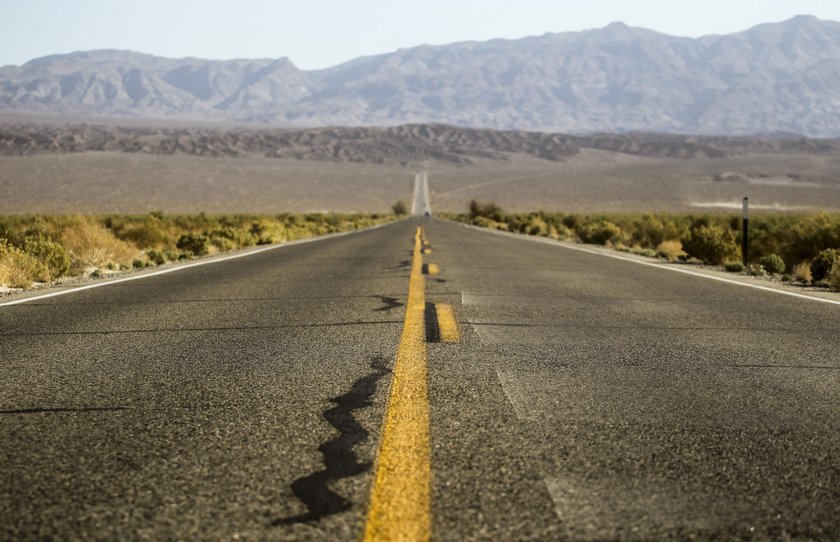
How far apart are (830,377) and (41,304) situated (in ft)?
23.7

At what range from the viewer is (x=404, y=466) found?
299 cm

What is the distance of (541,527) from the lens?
2.48 meters

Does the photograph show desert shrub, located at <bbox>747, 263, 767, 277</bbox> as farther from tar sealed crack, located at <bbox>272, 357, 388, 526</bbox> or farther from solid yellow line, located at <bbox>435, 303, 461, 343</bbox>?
tar sealed crack, located at <bbox>272, 357, 388, 526</bbox>

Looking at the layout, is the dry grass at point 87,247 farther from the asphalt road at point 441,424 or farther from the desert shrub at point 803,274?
the desert shrub at point 803,274

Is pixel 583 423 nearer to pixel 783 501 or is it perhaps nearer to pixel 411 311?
pixel 783 501

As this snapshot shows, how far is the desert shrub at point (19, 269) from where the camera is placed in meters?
10.9

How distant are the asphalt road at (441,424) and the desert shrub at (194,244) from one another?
39.4ft

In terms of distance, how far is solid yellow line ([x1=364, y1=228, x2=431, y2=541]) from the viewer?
96.3 inches

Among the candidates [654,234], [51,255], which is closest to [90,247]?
[51,255]

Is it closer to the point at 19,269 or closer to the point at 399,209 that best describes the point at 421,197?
the point at 399,209

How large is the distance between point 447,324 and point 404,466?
366cm

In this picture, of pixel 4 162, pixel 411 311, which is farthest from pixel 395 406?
pixel 4 162

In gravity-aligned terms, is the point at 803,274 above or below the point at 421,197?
above

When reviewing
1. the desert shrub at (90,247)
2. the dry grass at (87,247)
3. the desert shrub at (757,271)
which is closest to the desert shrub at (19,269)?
the dry grass at (87,247)
